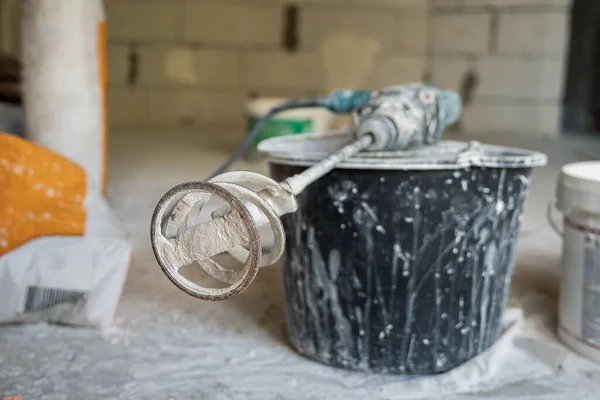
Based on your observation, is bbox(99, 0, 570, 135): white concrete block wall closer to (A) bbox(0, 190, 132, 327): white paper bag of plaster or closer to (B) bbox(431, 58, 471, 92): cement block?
(B) bbox(431, 58, 471, 92): cement block

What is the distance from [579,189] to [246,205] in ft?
1.96

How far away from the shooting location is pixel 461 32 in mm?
3998

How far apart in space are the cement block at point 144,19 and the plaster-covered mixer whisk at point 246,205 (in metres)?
3.26

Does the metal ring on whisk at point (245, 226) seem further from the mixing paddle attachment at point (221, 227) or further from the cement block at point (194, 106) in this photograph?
the cement block at point (194, 106)

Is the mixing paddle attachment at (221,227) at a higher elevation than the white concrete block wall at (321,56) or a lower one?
lower

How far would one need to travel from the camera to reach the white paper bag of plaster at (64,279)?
1115mm

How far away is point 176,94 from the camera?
414cm

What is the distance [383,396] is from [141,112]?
349cm

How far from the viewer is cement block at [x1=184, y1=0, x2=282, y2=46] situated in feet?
13.2

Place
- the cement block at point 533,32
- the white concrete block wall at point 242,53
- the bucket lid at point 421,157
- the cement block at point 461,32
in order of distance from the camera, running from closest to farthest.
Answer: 1. the bucket lid at point 421,157
2. the cement block at point 533,32
3. the cement block at point 461,32
4. the white concrete block wall at point 242,53

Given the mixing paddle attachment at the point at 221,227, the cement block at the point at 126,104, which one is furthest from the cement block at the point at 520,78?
the mixing paddle attachment at the point at 221,227

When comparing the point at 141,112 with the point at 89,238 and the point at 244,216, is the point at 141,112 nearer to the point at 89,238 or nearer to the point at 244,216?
the point at 89,238

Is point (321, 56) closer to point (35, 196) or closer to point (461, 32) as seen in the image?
point (461, 32)

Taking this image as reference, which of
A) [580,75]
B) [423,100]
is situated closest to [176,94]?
[580,75]
